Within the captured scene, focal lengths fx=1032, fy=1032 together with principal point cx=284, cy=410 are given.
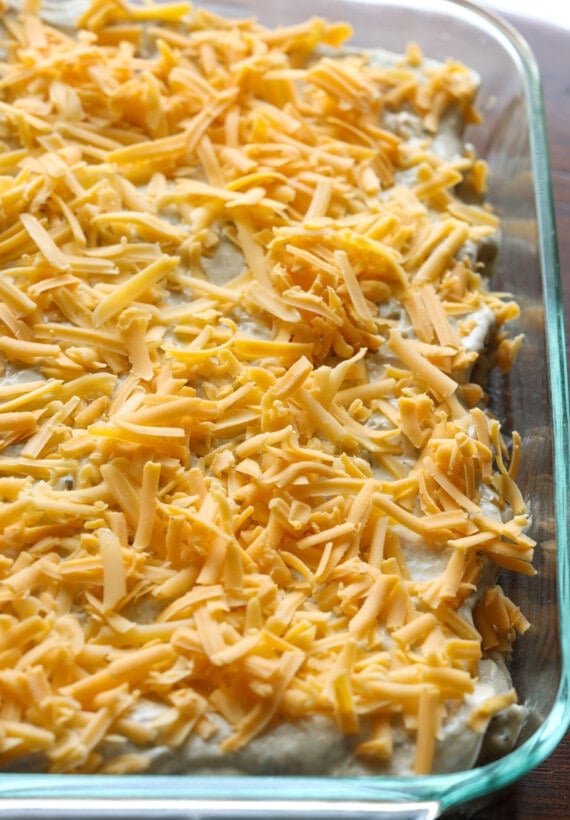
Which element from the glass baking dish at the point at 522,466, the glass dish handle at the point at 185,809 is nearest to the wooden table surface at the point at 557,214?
the glass baking dish at the point at 522,466

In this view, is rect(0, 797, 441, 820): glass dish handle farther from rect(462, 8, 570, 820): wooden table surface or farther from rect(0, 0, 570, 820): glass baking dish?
rect(462, 8, 570, 820): wooden table surface

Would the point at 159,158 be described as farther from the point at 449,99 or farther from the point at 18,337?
the point at 449,99

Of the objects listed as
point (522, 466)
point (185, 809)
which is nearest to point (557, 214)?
point (522, 466)

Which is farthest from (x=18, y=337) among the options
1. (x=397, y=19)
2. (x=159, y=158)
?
(x=397, y=19)

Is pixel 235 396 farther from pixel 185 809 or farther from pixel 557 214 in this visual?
pixel 557 214

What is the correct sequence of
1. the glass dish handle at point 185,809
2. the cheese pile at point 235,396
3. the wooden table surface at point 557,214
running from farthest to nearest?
the wooden table surface at point 557,214, the cheese pile at point 235,396, the glass dish handle at point 185,809

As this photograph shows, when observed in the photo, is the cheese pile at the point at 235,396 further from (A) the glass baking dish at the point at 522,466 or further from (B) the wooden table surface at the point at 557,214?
(B) the wooden table surface at the point at 557,214

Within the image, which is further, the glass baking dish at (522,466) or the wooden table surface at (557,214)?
the wooden table surface at (557,214)
